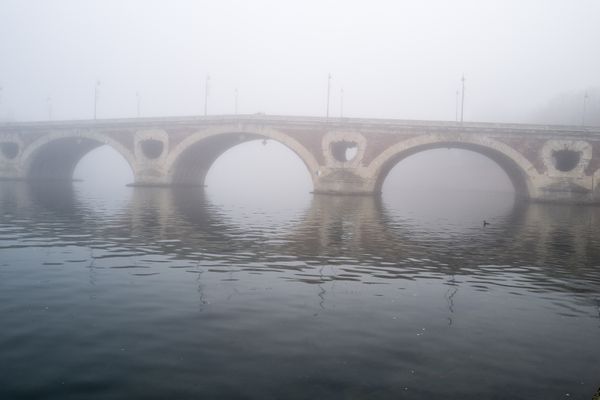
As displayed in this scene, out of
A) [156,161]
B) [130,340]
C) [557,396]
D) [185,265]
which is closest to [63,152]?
[156,161]

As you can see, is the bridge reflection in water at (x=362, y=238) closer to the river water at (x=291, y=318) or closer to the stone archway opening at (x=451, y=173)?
the river water at (x=291, y=318)

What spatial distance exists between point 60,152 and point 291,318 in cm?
6013

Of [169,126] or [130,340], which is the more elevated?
[169,126]

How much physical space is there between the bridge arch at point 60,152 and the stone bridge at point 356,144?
0.90ft

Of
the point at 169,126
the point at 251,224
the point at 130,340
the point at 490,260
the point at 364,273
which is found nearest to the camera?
the point at 130,340

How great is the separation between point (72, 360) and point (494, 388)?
5.19 metres

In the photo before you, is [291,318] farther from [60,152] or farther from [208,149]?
[60,152]

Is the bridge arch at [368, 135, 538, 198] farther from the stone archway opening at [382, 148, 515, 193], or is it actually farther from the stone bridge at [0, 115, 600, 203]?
the stone archway opening at [382, 148, 515, 193]

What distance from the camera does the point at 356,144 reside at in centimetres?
4112

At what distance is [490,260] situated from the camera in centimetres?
1362

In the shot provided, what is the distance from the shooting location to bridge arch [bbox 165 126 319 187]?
41781mm

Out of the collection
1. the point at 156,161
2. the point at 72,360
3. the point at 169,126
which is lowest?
the point at 72,360

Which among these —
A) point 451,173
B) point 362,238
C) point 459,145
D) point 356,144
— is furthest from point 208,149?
point 451,173

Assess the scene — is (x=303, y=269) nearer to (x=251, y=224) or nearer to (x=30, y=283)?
(x=30, y=283)
